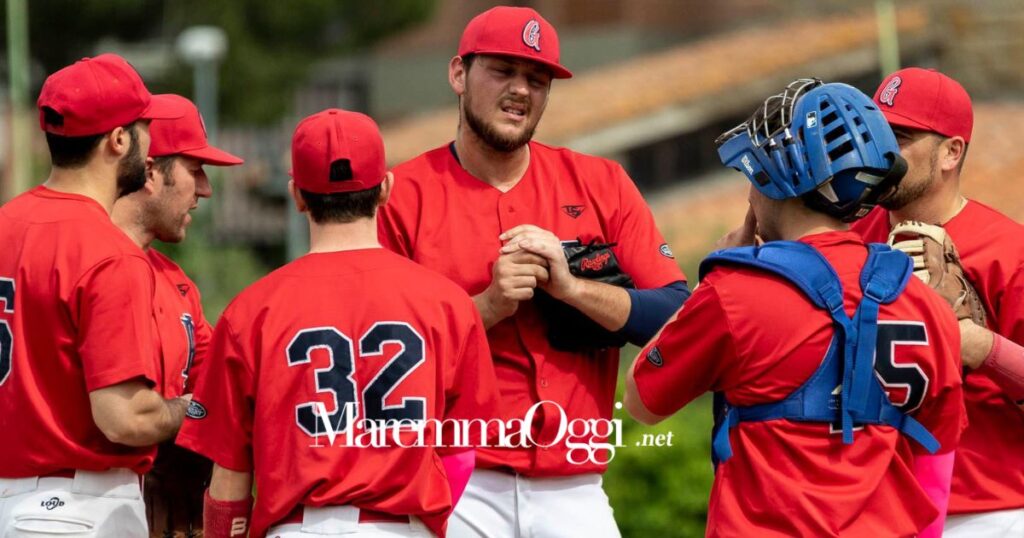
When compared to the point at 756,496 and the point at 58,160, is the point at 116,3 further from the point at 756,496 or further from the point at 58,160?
the point at 756,496

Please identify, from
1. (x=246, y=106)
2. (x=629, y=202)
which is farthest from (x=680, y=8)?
(x=629, y=202)

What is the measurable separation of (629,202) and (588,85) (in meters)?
19.5

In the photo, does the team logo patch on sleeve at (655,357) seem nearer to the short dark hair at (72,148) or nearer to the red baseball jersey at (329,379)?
the red baseball jersey at (329,379)

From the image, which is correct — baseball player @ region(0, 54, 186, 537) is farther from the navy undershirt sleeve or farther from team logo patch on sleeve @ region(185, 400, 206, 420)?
the navy undershirt sleeve

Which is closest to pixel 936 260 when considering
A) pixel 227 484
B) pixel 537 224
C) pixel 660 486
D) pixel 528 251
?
pixel 528 251

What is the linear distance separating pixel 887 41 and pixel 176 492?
1670cm

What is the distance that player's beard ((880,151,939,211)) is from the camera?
214 inches

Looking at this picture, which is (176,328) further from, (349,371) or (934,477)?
(934,477)

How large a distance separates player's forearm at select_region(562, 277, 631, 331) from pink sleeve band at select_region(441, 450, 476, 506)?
0.73 m

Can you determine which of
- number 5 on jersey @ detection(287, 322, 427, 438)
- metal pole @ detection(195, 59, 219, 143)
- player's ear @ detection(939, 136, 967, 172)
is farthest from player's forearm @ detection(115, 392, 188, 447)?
metal pole @ detection(195, 59, 219, 143)

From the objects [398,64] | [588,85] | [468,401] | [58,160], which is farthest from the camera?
[398,64]

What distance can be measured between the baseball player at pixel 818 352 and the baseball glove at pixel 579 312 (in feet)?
2.85

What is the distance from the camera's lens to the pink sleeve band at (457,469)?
4.79 metres

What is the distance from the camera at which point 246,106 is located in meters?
26.4
